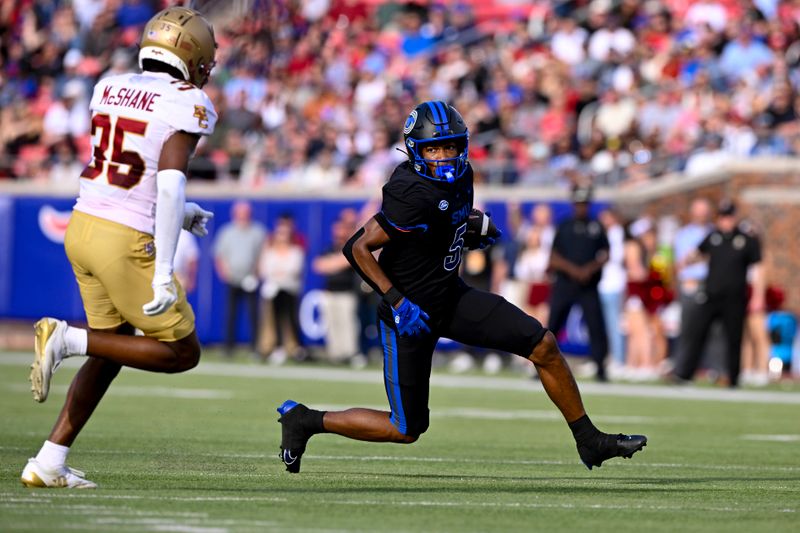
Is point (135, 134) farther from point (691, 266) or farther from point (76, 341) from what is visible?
point (691, 266)

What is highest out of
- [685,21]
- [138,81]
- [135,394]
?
[685,21]

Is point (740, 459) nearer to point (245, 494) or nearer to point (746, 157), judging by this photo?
point (245, 494)

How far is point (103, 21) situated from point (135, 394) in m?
13.3

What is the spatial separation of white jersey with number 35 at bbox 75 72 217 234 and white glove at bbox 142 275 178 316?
1.21 feet

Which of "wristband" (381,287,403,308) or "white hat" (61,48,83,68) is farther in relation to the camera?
"white hat" (61,48,83,68)

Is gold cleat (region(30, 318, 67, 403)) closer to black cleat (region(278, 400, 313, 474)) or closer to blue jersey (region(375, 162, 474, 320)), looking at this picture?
black cleat (region(278, 400, 313, 474))

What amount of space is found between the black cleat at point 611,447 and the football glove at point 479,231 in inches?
42.4

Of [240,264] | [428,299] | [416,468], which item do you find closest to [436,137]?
[428,299]

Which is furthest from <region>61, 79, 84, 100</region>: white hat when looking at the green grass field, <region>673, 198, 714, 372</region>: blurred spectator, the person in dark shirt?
the person in dark shirt

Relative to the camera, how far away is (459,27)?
25875 mm

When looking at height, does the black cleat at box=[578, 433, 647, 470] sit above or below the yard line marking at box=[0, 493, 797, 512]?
above

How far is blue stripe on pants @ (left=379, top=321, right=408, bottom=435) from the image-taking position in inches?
300

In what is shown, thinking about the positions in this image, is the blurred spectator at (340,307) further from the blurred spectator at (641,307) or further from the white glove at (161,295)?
the white glove at (161,295)

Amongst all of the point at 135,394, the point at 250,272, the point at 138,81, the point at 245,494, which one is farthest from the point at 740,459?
the point at 250,272
